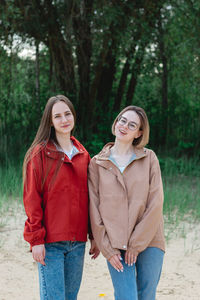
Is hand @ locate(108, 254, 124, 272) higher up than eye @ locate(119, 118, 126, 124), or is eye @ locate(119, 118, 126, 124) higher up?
eye @ locate(119, 118, 126, 124)

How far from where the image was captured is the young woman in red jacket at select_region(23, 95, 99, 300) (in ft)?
7.41

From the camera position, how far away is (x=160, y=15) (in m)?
9.00

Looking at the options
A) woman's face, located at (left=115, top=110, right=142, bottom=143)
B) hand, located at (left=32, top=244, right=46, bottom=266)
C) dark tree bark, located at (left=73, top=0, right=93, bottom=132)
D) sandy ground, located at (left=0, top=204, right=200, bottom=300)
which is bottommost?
sandy ground, located at (left=0, top=204, right=200, bottom=300)

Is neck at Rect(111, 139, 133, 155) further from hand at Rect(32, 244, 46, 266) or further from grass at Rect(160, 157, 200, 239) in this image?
grass at Rect(160, 157, 200, 239)

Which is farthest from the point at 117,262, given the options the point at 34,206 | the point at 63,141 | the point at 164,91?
the point at 164,91

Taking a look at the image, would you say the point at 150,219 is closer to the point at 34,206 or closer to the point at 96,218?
the point at 96,218

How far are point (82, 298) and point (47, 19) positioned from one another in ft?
19.7

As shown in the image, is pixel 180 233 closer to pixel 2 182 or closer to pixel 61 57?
pixel 2 182

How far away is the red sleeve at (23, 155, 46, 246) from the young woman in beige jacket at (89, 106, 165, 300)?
0.30 meters

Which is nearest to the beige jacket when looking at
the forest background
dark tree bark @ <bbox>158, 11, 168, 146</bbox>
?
the forest background

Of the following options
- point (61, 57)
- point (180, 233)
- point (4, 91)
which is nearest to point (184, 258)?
point (180, 233)

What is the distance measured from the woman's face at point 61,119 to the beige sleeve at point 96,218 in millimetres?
274

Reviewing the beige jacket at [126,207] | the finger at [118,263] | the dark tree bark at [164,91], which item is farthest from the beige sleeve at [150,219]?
the dark tree bark at [164,91]

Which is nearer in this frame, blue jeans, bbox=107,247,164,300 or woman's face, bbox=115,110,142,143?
blue jeans, bbox=107,247,164,300
